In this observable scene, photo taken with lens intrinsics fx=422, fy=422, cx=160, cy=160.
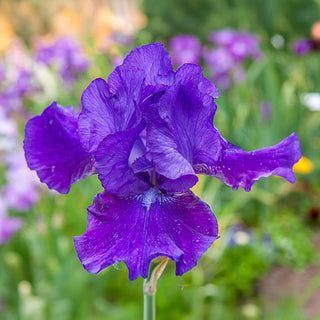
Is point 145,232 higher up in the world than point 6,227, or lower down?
lower down

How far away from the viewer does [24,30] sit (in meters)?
12.3

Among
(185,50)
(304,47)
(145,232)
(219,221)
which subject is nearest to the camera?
(145,232)

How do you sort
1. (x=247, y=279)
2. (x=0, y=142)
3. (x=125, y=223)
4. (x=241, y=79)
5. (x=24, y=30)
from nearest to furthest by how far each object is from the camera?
(x=125, y=223)
(x=0, y=142)
(x=247, y=279)
(x=241, y=79)
(x=24, y=30)

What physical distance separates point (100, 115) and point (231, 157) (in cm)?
14

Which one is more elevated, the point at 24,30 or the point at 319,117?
the point at 24,30

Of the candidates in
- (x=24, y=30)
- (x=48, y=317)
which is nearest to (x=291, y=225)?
(x=48, y=317)

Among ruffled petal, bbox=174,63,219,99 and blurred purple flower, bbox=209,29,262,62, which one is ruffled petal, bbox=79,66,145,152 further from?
blurred purple flower, bbox=209,29,262,62

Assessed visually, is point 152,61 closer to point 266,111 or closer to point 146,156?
point 146,156

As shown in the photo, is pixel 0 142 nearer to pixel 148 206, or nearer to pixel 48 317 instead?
pixel 48 317

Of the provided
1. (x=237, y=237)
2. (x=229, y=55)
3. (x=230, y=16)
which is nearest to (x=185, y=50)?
(x=229, y=55)

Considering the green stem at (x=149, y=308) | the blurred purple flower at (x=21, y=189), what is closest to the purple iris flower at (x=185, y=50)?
the blurred purple flower at (x=21, y=189)

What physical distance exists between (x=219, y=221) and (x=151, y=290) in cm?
166

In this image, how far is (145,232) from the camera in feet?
1.26

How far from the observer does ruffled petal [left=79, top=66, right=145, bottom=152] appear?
414 mm
